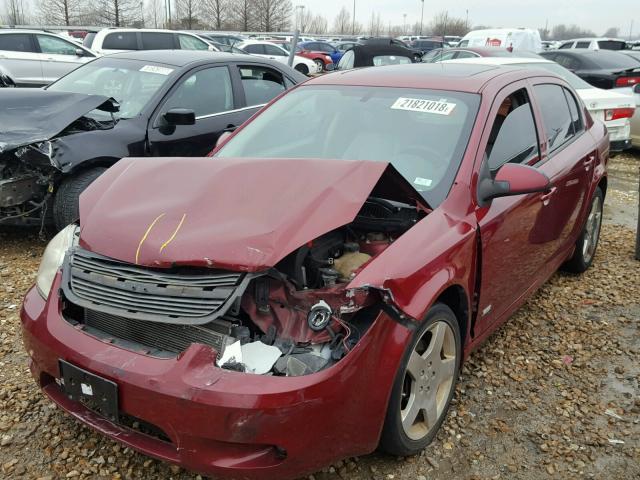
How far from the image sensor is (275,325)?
2305 mm

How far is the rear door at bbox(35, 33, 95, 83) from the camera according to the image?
1227cm

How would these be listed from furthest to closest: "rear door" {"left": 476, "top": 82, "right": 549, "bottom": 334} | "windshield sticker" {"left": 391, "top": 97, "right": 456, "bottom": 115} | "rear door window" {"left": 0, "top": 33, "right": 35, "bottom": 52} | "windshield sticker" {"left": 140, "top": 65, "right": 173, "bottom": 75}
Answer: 1. "rear door window" {"left": 0, "top": 33, "right": 35, "bottom": 52}
2. "windshield sticker" {"left": 140, "top": 65, "right": 173, "bottom": 75}
3. "windshield sticker" {"left": 391, "top": 97, "right": 456, "bottom": 115}
4. "rear door" {"left": 476, "top": 82, "right": 549, "bottom": 334}

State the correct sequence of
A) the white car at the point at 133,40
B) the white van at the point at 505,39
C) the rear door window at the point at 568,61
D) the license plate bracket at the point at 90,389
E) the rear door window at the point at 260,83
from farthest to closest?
the white van at the point at 505,39 → the white car at the point at 133,40 → the rear door window at the point at 568,61 → the rear door window at the point at 260,83 → the license plate bracket at the point at 90,389

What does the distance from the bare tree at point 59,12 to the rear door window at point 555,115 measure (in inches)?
1921

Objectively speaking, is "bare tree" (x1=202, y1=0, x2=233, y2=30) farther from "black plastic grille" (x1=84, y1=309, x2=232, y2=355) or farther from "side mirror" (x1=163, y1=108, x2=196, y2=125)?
"black plastic grille" (x1=84, y1=309, x2=232, y2=355)

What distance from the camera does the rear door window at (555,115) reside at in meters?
3.76

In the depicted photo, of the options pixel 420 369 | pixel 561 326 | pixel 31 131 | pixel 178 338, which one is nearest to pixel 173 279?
pixel 178 338

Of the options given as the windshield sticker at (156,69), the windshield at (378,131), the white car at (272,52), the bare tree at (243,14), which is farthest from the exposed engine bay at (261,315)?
the bare tree at (243,14)

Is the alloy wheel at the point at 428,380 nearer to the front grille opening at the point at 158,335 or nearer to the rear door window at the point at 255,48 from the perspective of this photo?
the front grille opening at the point at 158,335

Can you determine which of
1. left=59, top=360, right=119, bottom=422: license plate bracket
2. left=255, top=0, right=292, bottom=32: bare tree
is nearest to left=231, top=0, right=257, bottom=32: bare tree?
left=255, top=0, right=292, bottom=32: bare tree

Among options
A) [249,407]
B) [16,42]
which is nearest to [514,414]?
[249,407]

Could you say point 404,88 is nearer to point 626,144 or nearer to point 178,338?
point 178,338

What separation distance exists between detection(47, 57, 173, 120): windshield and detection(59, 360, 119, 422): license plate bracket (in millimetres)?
3569

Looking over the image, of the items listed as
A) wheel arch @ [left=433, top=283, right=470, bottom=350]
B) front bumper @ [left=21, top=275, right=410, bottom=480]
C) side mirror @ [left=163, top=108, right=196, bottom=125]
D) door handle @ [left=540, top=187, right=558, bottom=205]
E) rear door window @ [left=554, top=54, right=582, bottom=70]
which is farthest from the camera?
rear door window @ [left=554, top=54, right=582, bottom=70]
